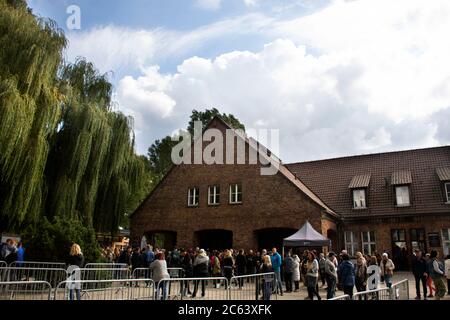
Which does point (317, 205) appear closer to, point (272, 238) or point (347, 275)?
point (272, 238)

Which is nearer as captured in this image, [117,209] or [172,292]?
[172,292]

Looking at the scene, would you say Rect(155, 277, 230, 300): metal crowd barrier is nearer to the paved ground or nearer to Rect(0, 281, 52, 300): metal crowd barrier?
Rect(0, 281, 52, 300): metal crowd barrier

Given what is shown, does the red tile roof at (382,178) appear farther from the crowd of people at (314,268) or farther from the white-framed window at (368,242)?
the crowd of people at (314,268)

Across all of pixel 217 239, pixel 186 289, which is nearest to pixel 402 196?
pixel 217 239

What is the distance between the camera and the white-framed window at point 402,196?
2433 cm

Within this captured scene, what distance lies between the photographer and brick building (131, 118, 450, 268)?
2308 cm

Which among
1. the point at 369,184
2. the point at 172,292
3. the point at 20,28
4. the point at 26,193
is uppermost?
the point at 20,28

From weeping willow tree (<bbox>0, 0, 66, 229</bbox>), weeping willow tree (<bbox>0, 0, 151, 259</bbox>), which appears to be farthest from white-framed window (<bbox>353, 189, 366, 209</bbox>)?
weeping willow tree (<bbox>0, 0, 66, 229</bbox>)

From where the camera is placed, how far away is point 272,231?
26.0 meters

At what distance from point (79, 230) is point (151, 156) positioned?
1281 inches
